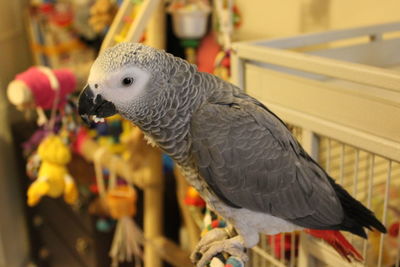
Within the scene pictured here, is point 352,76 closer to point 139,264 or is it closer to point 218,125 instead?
point 218,125

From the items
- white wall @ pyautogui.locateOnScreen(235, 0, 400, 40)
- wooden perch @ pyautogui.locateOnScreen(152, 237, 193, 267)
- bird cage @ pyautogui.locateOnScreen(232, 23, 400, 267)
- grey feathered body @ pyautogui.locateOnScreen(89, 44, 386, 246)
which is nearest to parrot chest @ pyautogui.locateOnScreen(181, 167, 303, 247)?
grey feathered body @ pyautogui.locateOnScreen(89, 44, 386, 246)

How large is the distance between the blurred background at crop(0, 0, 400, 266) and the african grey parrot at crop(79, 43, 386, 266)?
20 cm

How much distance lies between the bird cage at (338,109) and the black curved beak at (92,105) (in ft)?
1.16

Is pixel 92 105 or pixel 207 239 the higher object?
pixel 92 105

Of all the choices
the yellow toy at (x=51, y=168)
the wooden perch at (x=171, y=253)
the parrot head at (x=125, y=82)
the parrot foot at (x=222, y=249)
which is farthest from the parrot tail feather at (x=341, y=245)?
the yellow toy at (x=51, y=168)

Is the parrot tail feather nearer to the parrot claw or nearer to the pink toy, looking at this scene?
the parrot claw

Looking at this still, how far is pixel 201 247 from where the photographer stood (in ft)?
2.75

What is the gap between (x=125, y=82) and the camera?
2.17 ft

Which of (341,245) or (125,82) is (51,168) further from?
(341,245)

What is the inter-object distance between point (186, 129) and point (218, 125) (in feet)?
0.19

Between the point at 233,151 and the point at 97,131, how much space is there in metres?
1.06

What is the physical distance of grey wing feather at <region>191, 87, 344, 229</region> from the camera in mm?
712

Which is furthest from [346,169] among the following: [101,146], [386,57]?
[101,146]

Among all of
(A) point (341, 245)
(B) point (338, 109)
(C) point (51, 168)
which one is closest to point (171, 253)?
(C) point (51, 168)
